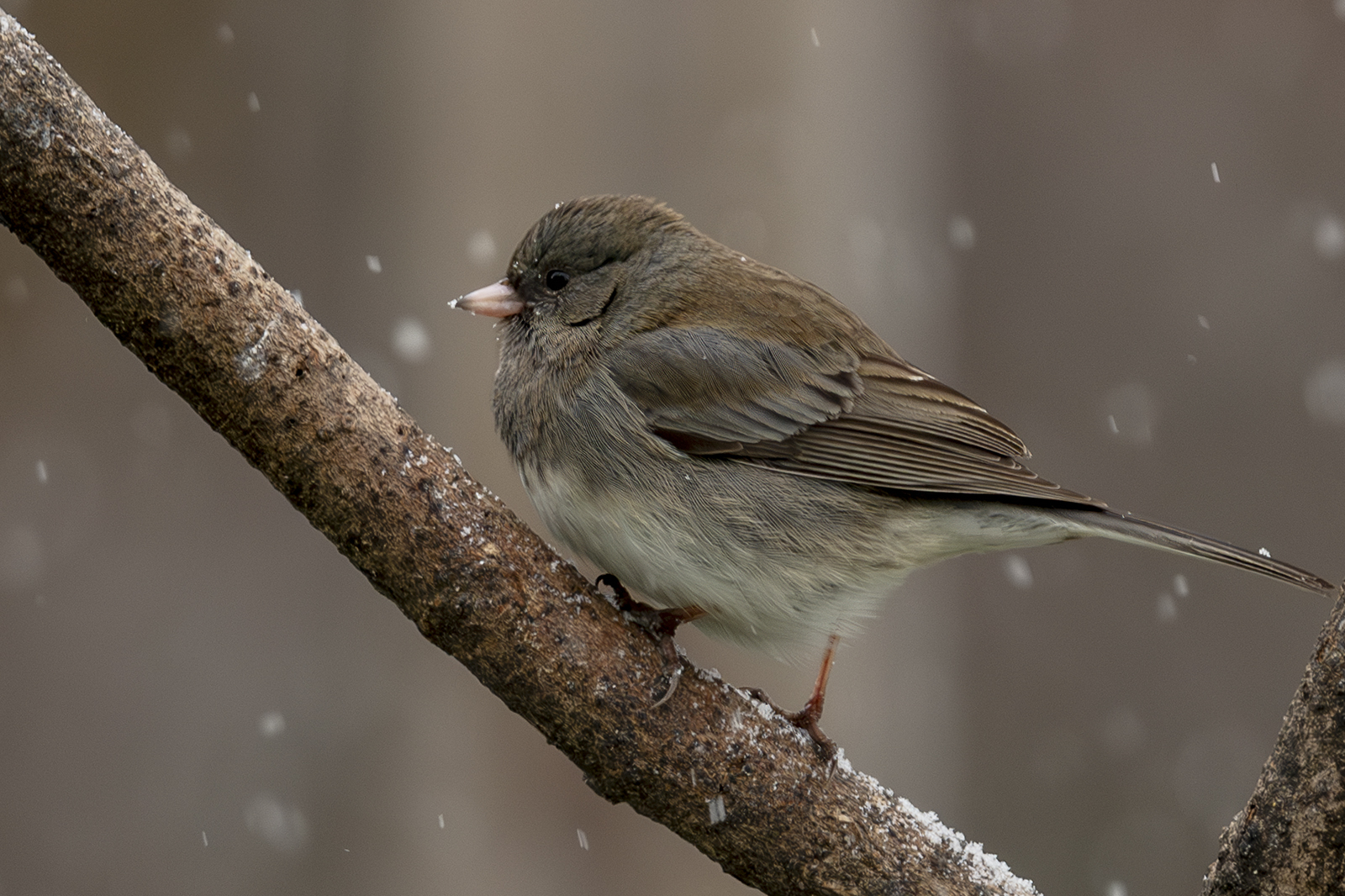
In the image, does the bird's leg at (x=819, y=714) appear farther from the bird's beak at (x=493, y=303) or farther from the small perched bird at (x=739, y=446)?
the bird's beak at (x=493, y=303)

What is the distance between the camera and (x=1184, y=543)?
6.41ft

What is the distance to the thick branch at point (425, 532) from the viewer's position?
5.03 ft

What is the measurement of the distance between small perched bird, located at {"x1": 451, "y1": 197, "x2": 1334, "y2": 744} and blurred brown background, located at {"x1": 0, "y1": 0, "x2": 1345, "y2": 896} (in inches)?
55.6

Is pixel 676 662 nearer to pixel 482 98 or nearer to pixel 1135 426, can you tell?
pixel 482 98

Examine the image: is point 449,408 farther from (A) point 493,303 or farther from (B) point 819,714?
(B) point 819,714

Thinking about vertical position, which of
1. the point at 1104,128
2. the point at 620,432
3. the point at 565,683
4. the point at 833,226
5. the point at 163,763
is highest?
the point at 1104,128

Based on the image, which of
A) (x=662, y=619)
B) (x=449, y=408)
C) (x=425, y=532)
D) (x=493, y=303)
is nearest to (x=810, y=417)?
(x=662, y=619)

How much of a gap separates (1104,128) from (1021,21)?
551 mm

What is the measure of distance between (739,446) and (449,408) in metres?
1.92

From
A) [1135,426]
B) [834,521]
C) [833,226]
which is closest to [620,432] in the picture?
[834,521]

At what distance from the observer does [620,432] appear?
84.6 inches

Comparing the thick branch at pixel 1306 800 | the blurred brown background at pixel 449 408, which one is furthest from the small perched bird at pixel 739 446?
the blurred brown background at pixel 449 408

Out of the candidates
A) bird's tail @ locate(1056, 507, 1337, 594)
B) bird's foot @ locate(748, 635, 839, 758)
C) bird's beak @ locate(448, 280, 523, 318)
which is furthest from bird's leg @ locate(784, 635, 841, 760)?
bird's beak @ locate(448, 280, 523, 318)

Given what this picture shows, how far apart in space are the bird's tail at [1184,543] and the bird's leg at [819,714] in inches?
18.5
